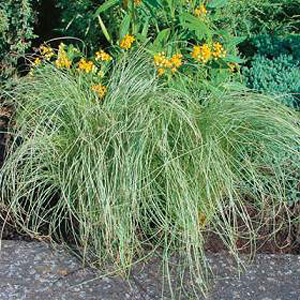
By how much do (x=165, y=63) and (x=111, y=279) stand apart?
114 cm

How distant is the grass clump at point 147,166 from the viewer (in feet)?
9.46

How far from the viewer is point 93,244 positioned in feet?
9.98

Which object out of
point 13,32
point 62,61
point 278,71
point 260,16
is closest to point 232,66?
point 278,71

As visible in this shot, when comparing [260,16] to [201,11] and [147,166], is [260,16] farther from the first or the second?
[147,166]

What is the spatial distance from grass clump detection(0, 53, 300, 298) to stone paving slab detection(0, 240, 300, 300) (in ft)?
0.29

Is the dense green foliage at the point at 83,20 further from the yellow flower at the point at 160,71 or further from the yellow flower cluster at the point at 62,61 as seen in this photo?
the yellow flower at the point at 160,71

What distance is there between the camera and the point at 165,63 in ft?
10.9

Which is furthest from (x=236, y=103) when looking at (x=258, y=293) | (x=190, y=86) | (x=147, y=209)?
(x=258, y=293)

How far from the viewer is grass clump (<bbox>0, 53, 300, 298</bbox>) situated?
288 cm

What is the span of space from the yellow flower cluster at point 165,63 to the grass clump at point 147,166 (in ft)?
0.26

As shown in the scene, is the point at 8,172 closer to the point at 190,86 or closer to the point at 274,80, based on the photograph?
the point at 190,86

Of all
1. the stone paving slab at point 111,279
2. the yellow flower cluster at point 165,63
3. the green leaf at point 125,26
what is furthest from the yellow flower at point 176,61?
the stone paving slab at point 111,279

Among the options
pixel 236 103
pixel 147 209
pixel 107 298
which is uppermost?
pixel 236 103

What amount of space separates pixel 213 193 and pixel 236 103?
1.63 feet
